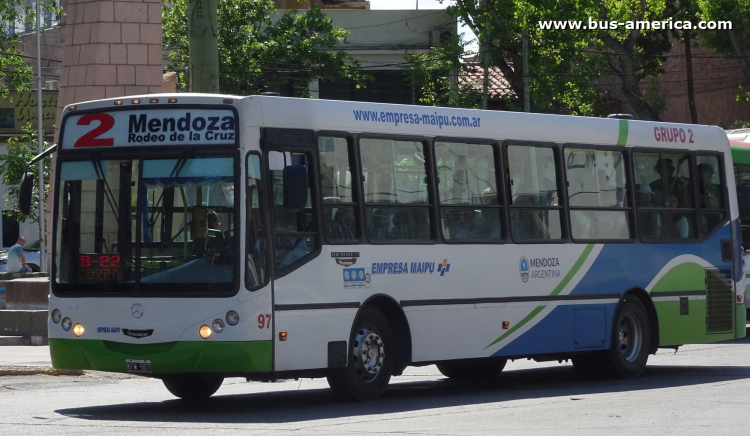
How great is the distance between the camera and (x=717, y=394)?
11891 mm

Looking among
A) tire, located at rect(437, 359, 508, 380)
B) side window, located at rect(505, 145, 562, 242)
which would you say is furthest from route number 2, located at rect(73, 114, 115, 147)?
tire, located at rect(437, 359, 508, 380)

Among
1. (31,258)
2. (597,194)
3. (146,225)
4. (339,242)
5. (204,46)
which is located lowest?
(339,242)

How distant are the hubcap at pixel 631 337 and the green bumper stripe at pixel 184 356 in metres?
5.52

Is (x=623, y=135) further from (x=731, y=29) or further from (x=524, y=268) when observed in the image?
(x=731, y=29)

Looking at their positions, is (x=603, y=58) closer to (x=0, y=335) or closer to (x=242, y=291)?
(x=0, y=335)

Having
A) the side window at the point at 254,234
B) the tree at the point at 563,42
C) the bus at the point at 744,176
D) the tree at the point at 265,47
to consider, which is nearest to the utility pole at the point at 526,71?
the tree at the point at 563,42

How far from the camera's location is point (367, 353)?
36.7 feet

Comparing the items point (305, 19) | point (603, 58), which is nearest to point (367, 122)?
point (603, 58)

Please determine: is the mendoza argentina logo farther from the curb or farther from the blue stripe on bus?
the curb

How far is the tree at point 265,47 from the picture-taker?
40.8 m

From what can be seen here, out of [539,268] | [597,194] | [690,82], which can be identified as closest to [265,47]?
[690,82]

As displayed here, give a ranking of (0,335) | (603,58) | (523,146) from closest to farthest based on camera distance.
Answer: (523,146) → (0,335) → (603,58)

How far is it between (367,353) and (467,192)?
7.08 ft

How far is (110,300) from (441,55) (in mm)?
29857
